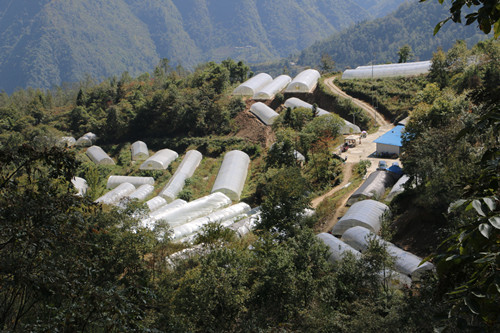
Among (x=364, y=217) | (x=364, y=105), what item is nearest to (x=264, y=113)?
(x=364, y=105)

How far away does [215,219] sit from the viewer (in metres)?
28.1

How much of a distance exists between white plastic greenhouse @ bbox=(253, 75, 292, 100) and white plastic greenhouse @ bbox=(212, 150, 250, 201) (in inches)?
598

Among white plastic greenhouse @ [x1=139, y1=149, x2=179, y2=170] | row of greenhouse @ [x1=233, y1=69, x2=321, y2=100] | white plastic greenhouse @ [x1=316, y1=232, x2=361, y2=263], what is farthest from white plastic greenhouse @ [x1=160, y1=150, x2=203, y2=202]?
white plastic greenhouse @ [x1=316, y1=232, x2=361, y2=263]

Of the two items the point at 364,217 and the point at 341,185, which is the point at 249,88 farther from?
the point at 364,217

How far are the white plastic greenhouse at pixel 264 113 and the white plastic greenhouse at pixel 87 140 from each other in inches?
807

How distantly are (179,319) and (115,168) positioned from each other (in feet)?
120

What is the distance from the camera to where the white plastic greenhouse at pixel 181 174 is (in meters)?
35.7

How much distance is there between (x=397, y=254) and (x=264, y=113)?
31423mm

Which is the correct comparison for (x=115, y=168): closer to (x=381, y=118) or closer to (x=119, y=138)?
(x=119, y=138)

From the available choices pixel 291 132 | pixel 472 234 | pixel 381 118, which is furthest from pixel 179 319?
pixel 381 118

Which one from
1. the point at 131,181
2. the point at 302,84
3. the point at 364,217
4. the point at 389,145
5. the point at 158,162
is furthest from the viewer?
the point at 302,84

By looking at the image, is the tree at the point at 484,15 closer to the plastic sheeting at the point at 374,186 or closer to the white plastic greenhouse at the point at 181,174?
the plastic sheeting at the point at 374,186

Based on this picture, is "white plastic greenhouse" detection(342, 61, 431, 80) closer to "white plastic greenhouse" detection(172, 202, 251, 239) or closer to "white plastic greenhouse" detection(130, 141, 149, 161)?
"white plastic greenhouse" detection(130, 141, 149, 161)

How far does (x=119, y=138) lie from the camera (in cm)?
5347
